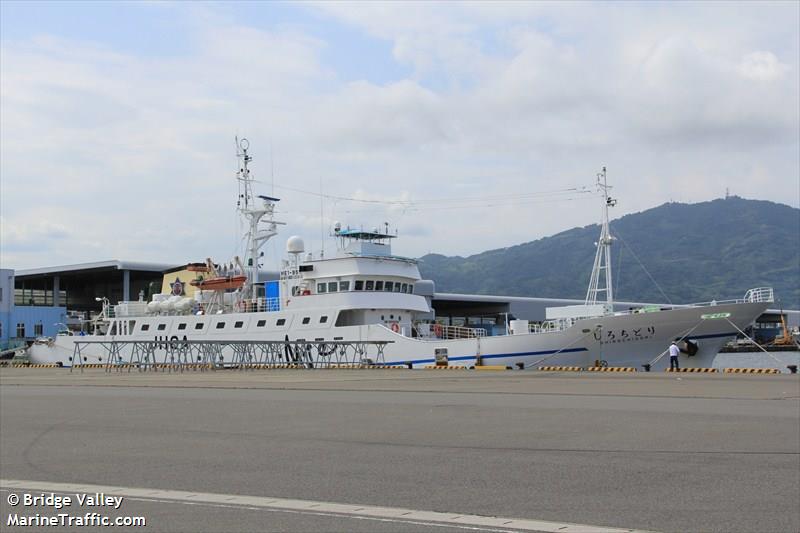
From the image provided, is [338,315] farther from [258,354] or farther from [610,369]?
[610,369]

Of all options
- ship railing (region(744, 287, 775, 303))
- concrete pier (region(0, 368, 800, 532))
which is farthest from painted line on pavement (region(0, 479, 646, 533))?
ship railing (region(744, 287, 775, 303))

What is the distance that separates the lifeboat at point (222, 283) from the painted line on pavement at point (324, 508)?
3657 centimetres

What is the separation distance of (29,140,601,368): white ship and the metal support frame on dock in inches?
21.0

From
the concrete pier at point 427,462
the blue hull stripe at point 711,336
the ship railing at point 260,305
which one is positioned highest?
the ship railing at point 260,305

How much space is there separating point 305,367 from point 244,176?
46.2 feet

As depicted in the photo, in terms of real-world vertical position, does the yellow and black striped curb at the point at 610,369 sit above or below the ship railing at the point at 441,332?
below

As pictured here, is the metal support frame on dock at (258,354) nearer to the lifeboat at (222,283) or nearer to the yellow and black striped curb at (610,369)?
the lifeboat at (222,283)

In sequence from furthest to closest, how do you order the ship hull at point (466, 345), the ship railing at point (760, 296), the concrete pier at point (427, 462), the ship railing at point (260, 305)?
the ship railing at point (260, 305)
the ship hull at point (466, 345)
the ship railing at point (760, 296)
the concrete pier at point (427, 462)

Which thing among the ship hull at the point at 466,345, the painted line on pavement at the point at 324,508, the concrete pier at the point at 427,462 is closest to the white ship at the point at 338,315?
the ship hull at the point at 466,345

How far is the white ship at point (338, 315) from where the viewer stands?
110ft

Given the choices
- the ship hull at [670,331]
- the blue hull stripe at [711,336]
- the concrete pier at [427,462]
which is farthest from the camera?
the blue hull stripe at [711,336]

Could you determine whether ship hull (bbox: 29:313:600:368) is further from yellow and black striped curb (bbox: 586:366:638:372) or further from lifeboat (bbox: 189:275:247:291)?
lifeboat (bbox: 189:275:247:291)

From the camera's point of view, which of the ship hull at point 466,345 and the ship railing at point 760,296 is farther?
the ship hull at point 466,345

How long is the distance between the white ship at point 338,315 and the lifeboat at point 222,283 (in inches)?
2.2
